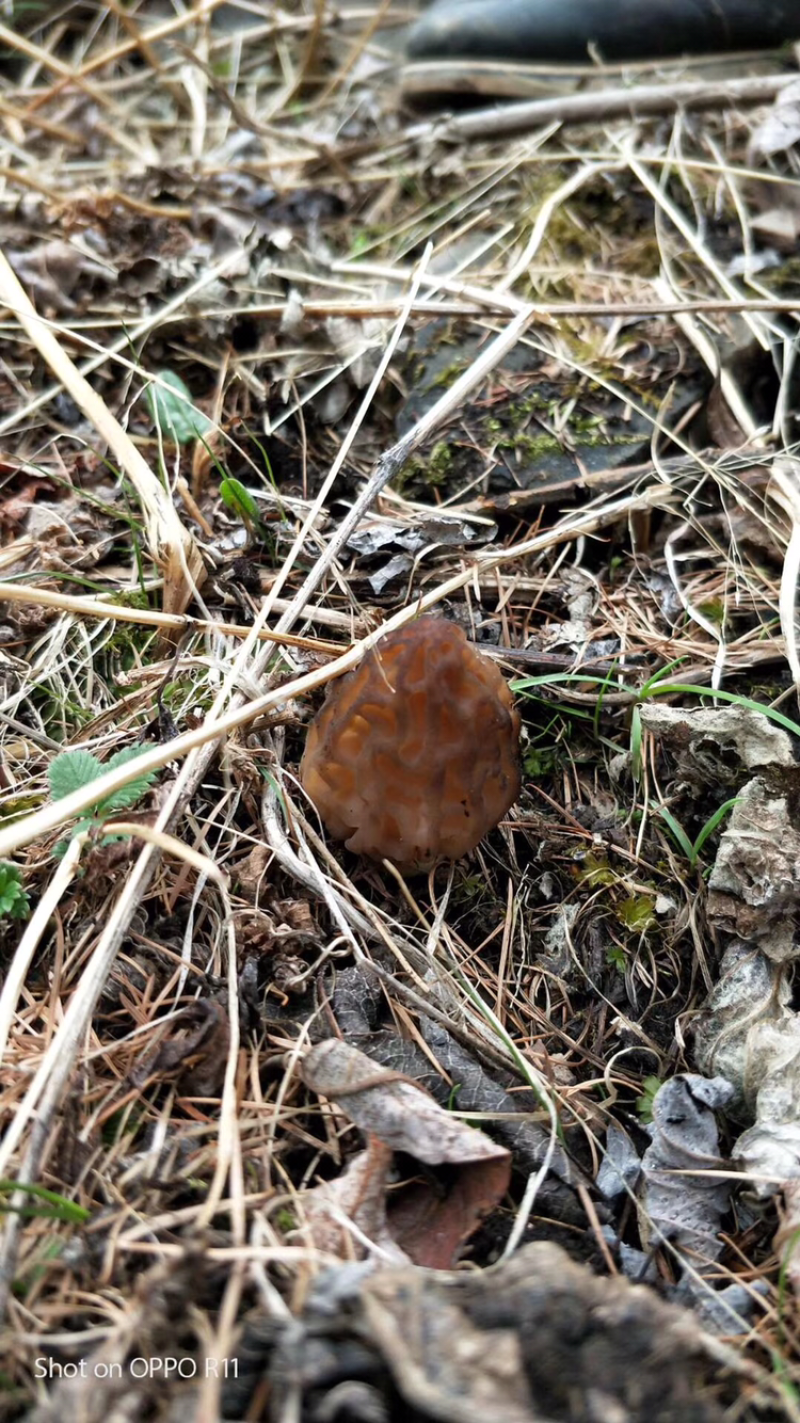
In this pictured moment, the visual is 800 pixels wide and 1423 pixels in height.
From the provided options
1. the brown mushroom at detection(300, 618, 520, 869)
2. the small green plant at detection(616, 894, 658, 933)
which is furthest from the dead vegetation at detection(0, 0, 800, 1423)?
the brown mushroom at detection(300, 618, 520, 869)

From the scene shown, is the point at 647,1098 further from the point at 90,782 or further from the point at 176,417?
the point at 176,417

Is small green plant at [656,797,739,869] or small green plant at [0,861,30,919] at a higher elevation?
small green plant at [0,861,30,919]

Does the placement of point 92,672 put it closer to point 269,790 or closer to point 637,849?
point 269,790

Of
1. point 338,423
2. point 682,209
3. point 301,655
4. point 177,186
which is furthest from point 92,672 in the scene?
point 682,209

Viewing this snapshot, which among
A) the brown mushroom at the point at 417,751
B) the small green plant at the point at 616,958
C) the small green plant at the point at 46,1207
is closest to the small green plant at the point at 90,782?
the brown mushroom at the point at 417,751

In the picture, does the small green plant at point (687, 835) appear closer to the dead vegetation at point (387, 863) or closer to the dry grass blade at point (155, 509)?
the dead vegetation at point (387, 863)

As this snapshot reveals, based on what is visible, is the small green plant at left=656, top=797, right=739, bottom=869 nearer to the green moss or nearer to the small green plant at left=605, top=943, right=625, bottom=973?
the small green plant at left=605, top=943, right=625, bottom=973

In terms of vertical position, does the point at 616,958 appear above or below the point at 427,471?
below

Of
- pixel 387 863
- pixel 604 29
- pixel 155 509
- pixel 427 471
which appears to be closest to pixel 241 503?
pixel 155 509
